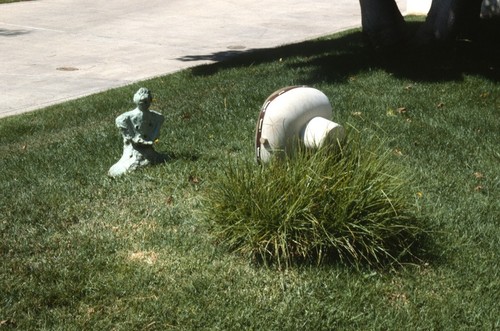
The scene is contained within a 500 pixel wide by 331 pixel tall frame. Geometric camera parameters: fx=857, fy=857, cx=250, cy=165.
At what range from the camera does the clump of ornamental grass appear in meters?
4.84

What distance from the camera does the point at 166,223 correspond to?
554 centimetres

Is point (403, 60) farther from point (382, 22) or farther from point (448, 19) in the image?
point (448, 19)

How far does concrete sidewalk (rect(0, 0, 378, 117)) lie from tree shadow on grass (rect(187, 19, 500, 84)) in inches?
66.6

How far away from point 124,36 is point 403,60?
21.9ft

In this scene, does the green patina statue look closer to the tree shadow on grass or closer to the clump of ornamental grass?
the clump of ornamental grass

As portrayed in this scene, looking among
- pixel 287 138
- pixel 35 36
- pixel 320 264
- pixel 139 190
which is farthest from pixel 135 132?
pixel 35 36

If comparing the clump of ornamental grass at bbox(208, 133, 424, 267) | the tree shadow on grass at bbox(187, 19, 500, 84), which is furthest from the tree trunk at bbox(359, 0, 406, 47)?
the clump of ornamental grass at bbox(208, 133, 424, 267)

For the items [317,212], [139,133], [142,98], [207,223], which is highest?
[142,98]

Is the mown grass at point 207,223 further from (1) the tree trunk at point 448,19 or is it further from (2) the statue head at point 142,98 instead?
(1) the tree trunk at point 448,19

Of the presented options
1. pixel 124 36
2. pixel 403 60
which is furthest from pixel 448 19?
pixel 124 36

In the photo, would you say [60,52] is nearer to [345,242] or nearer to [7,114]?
[7,114]

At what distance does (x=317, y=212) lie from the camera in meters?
4.86

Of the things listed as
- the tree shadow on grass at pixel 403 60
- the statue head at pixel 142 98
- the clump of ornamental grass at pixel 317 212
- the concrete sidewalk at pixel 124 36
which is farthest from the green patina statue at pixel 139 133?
the concrete sidewalk at pixel 124 36

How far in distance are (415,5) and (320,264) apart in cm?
1230
